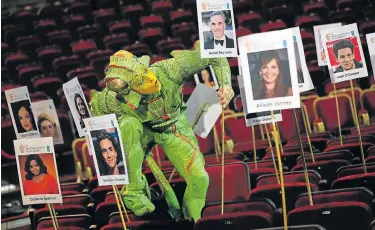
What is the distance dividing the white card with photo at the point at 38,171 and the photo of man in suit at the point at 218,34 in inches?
49.6

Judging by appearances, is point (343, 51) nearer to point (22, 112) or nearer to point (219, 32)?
point (219, 32)

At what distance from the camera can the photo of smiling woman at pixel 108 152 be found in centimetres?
605

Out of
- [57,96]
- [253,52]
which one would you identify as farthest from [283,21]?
[253,52]

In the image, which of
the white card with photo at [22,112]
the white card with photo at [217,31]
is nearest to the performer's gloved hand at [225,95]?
the white card with photo at [217,31]

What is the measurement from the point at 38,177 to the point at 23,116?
4.19ft

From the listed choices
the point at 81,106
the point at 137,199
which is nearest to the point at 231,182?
the point at 137,199

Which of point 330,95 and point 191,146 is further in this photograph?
point 330,95

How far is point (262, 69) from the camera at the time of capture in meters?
5.39

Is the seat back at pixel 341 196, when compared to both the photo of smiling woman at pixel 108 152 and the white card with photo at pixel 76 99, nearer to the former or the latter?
the photo of smiling woman at pixel 108 152

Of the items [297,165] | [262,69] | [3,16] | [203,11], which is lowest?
[297,165]

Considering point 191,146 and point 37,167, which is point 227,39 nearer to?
point 191,146

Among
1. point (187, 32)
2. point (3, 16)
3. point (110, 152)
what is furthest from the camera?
point (3, 16)

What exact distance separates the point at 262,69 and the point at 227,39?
1129 mm

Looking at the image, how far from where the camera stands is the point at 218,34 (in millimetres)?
6488
